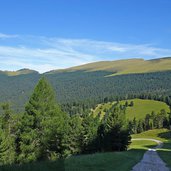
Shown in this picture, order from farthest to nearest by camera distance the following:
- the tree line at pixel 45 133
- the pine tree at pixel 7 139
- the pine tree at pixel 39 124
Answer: the pine tree at pixel 7 139 → the tree line at pixel 45 133 → the pine tree at pixel 39 124

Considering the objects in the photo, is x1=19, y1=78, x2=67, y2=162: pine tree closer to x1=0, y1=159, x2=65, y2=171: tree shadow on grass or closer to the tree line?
the tree line

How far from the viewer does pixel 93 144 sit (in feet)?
204

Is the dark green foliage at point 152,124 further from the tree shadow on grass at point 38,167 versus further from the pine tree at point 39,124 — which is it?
the tree shadow on grass at point 38,167

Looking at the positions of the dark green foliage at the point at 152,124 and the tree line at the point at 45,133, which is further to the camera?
the dark green foliage at the point at 152,124

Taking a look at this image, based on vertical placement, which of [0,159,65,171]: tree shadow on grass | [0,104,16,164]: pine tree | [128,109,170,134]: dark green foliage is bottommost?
[128,109,170,134]: dark green foliage

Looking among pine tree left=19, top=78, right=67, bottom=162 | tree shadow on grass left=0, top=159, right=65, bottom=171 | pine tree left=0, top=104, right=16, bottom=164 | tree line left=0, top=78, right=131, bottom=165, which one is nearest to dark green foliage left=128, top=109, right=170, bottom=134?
tree line left=0, top=78, right=131, bottom=165

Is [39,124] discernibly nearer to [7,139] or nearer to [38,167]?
[7,139]

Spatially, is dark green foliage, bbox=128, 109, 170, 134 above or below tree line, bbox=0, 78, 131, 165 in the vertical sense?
below

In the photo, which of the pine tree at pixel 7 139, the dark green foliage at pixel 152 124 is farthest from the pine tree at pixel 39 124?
the dark green foliage at pixel 152 124

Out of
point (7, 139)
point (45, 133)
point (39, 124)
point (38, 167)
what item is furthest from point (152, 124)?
point (38, 167)

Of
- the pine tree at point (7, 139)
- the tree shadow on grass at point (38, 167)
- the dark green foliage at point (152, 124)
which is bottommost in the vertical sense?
the dark green foliage at point (152, 124)

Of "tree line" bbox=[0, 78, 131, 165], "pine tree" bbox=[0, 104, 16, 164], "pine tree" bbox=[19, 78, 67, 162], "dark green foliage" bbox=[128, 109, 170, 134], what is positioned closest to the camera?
"pine tree" bbox=[19, 78, 67, 162]

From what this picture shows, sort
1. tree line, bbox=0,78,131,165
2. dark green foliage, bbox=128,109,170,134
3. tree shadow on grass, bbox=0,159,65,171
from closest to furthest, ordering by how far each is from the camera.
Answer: tree shadow on grass, bbox=0,159,65,171 < tree line, bbox=0,78,131,165 < dark green foliage, bbox=128,109,170,134

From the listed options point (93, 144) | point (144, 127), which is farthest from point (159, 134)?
point (93, 144)
